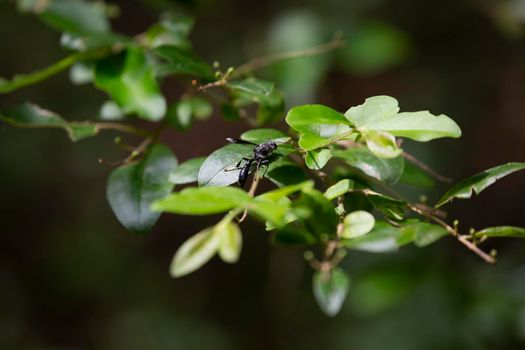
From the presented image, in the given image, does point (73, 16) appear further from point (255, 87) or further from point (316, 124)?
point (316, 124)

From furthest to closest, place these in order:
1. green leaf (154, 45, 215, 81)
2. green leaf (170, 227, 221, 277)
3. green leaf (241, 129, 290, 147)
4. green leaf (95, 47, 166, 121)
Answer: green leaf (95, 47, 166, 121), green leaf (154, 45, 215, 81), green leaf (241, 129, 290, 147), green leaf (170, 227, 221, 277)

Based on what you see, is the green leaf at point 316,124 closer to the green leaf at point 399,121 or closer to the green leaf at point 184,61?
the green leaf at point 399,121

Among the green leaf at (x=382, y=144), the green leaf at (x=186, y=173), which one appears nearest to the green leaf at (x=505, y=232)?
the green leaf at (x=382, y=144)

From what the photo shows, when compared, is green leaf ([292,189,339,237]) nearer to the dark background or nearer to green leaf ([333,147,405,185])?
green leaf ([333,147,405,185])

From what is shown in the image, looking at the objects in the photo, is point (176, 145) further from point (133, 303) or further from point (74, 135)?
point (74, 135)

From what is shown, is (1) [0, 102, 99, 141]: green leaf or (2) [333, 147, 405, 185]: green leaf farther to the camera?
(1) [0, 102, 99, 141]: green leaf

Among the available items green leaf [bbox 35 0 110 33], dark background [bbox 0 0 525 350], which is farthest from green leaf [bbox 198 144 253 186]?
dark background [bbox 0 0 525 350]

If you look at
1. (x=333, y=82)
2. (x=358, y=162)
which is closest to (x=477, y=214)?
(x=333, y=82)
